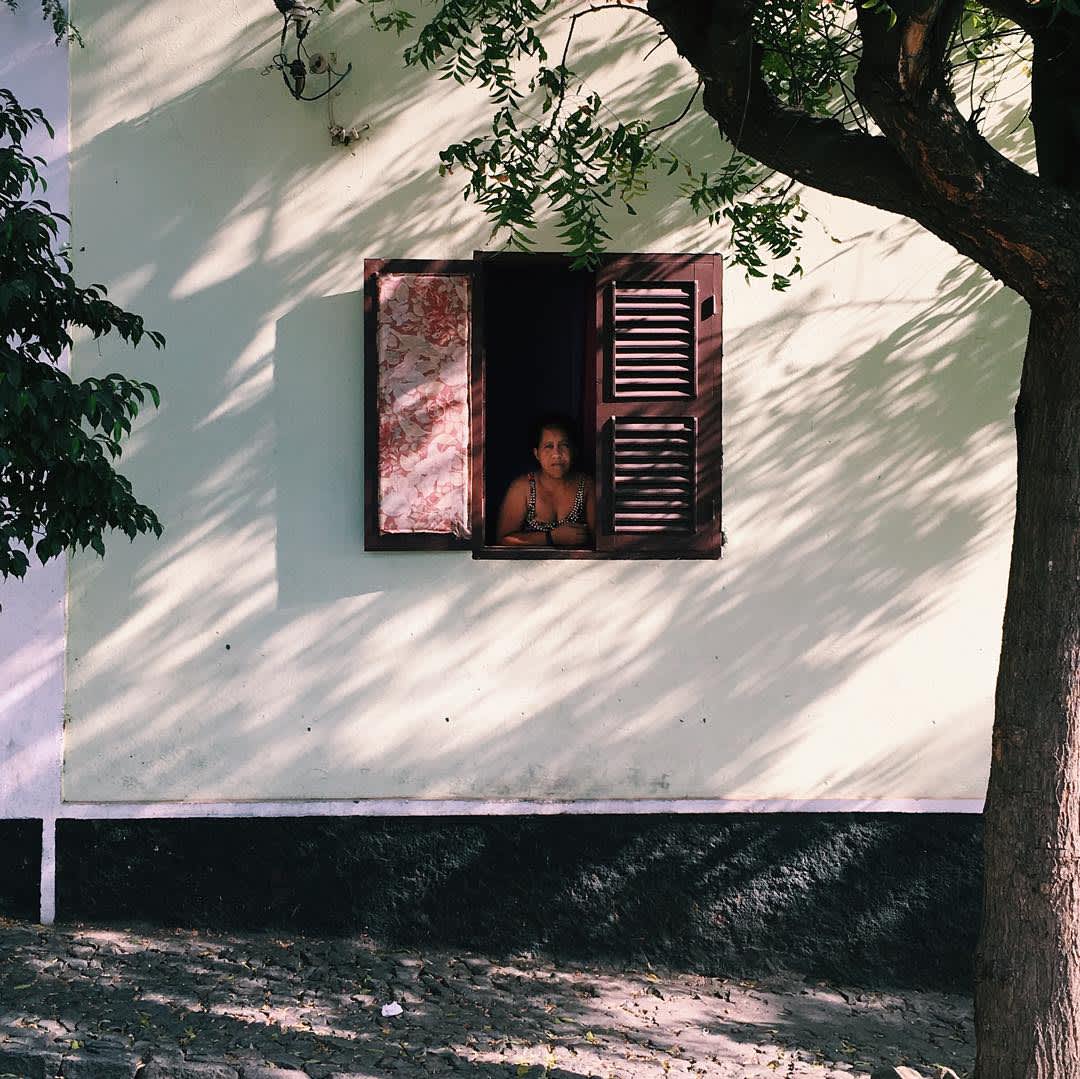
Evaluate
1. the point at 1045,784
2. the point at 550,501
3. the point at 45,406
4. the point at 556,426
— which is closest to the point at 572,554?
the point at 550,501

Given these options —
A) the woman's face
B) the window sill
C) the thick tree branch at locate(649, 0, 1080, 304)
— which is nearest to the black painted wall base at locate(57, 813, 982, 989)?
the window sill

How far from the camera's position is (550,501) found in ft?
18.6

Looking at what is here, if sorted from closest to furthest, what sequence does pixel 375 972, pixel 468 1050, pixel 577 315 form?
1. pixel 468 1050
2. pixel 375 972
3. pixel 577 315

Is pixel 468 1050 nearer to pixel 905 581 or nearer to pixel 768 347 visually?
pixel 905 581

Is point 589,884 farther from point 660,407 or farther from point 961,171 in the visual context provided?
point 961,171

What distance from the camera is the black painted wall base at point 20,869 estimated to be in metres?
5.23

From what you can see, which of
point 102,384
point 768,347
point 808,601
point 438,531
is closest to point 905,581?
point 808,601

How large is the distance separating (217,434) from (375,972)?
2423mm

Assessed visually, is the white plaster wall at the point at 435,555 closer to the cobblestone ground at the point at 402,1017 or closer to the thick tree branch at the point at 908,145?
the cobblestone ground at the point at 402,1017

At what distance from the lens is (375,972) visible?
5047mm

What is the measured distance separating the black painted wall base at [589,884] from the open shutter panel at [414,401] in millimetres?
1317

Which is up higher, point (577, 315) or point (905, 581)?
point (577, 315)

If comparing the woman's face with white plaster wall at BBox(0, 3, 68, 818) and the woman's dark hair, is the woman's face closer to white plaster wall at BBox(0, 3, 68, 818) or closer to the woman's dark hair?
the woman's dark hair

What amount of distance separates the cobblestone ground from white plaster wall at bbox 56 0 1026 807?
709 millimetres
